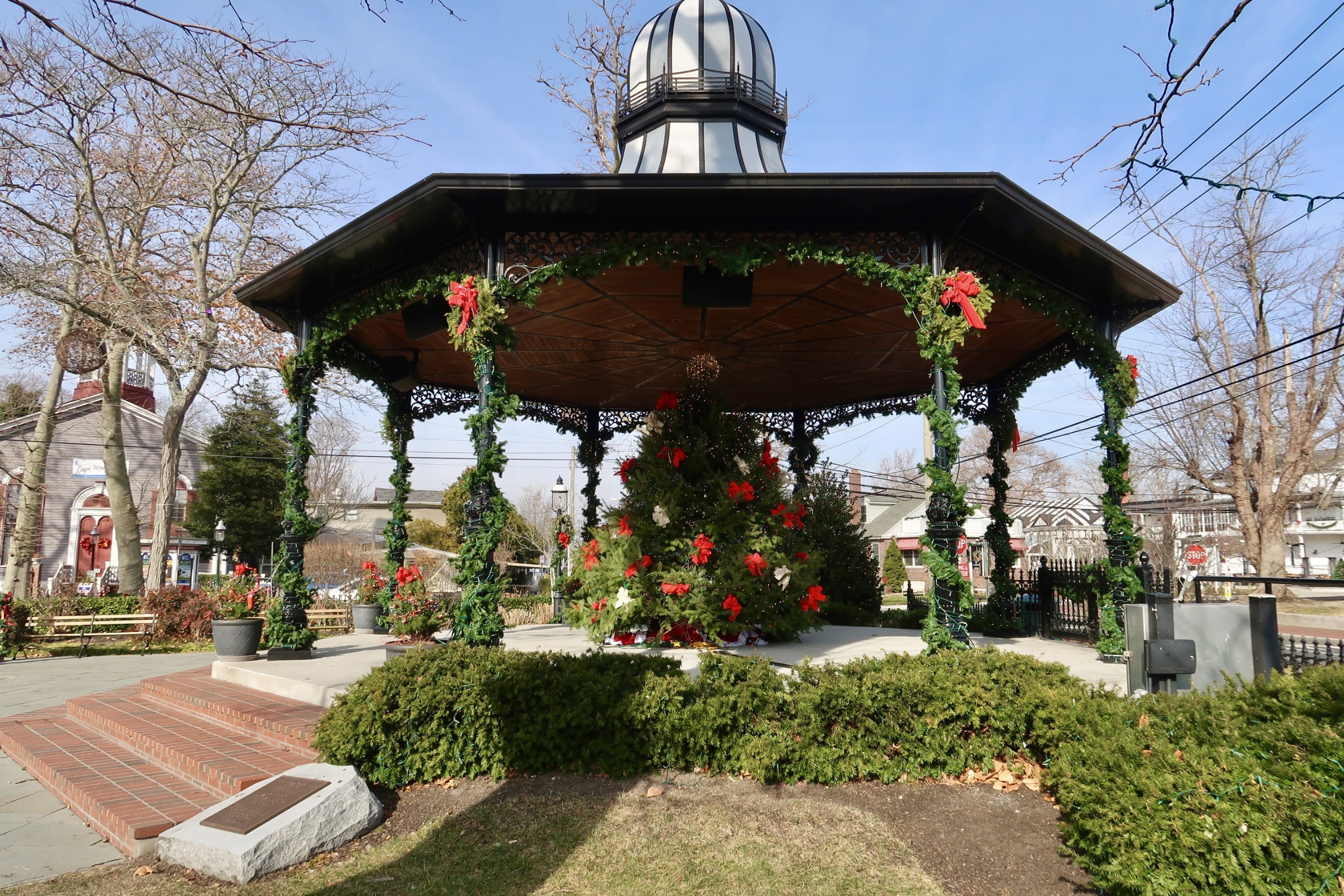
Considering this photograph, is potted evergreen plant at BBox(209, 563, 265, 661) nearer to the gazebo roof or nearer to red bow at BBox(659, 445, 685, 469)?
the gazebo roof

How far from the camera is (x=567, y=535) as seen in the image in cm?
1062

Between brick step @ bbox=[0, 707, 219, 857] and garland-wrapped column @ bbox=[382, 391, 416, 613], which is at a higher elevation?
garland-wrapped column @ bbox=[382, 391, 416, 613]

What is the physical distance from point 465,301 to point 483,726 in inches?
138

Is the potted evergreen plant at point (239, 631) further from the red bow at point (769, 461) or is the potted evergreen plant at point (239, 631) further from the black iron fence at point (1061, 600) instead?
the black iron fence at point (1061, 600)

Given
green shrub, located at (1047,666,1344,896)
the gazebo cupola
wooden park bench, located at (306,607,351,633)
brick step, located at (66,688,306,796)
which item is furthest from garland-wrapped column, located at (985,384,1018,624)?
wooden park bench, located at (306,607,351,633)

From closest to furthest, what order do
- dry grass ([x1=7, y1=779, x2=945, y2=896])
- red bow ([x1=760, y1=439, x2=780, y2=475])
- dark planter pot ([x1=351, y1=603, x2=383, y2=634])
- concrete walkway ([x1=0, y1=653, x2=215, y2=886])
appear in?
dry grass ([x1=7, y1=779, x2=945, y2=896])
concrete walkway ([x1=0, y1=653, x2=215, y2=886])
red bow ([x1=760, y1=439, x2=780, y2=475])
dark planter pot ([x1=351, y1=603, x2=383, y2=634])

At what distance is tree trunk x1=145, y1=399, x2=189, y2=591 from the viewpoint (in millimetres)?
18641

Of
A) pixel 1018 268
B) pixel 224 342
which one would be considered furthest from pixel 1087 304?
pixel 224 342

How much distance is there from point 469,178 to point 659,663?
411cm

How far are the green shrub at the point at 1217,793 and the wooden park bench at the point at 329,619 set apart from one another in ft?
52.5

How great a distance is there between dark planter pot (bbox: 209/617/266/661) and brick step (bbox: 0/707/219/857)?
1.36 metres

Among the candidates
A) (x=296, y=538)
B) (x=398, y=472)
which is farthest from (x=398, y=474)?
(x=296, y=538)

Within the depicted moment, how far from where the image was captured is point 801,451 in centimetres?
1423

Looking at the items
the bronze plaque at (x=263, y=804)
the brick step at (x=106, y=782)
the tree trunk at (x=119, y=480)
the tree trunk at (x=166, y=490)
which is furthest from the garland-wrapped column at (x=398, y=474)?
the tree trunk at (x=119, y=480)
